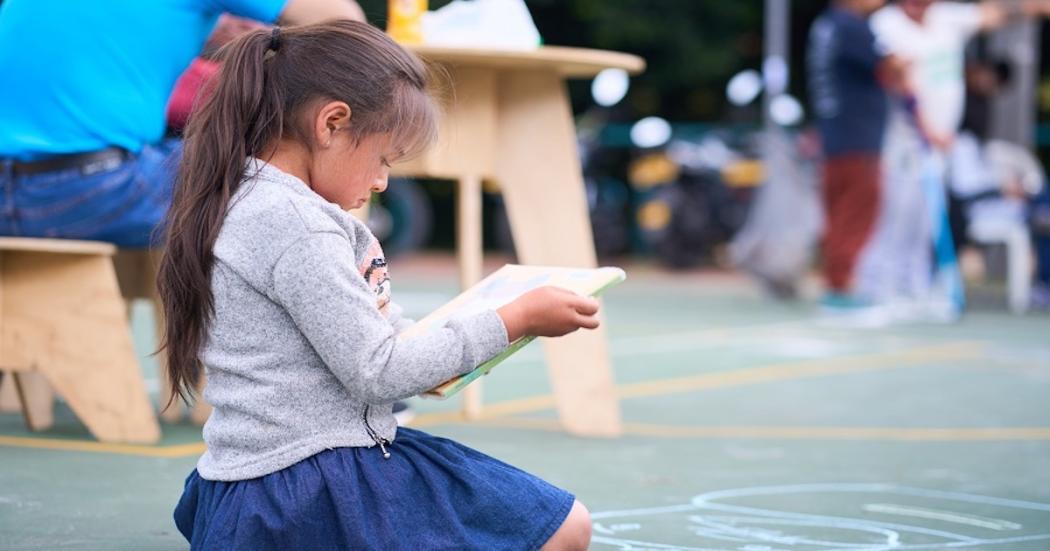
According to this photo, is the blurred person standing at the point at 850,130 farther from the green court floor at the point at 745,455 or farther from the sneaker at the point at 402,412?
the sneaker at the point at 402,412

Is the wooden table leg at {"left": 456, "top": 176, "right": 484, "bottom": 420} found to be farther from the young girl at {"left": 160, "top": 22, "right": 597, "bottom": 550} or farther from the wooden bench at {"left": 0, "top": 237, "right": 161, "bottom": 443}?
the young girl at {"left": 160, "top": 22, "right": 597, "bottom": 550}

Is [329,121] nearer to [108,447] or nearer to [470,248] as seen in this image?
[108,447]

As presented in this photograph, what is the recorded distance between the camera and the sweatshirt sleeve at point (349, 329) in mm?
1985

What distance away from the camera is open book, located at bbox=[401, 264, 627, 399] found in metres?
2.09

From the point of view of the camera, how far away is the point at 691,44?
16.7 meters

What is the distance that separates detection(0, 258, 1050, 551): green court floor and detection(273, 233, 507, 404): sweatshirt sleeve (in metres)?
0.76

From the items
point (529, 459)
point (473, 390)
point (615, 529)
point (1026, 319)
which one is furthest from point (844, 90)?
point (615, 529)

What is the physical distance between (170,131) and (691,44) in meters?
13.1

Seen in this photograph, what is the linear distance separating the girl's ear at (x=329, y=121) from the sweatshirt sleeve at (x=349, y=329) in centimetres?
15

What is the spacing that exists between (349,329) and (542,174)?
2.19 metres

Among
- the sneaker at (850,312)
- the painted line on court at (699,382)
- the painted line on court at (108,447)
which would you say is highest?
the painted line on court at (108,447)

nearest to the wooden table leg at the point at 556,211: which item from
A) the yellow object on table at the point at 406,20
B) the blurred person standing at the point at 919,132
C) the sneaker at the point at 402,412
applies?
the yellow object on table at the point at 406,20

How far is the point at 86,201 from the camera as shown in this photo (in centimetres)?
356

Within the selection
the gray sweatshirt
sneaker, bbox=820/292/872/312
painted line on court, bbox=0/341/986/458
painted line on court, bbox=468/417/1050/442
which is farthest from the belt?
sneaker, bbox=820/292/872/312
